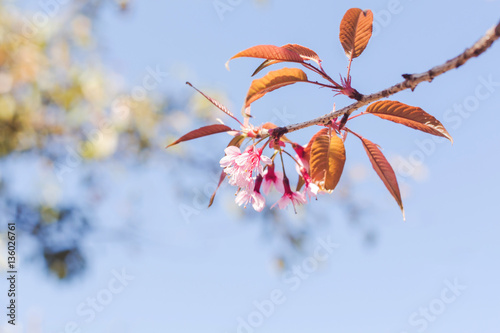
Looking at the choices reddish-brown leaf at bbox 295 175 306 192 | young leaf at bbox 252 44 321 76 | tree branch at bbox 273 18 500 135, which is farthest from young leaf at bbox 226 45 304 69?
reddish-brown leaf at bbox 295 175 306 192

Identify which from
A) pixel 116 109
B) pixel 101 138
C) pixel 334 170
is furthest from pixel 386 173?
pixel 116 109

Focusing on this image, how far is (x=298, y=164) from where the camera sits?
1.02m

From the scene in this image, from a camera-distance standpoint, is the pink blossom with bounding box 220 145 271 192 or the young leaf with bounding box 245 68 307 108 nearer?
the young leaf with bounding box 245 68 307 108

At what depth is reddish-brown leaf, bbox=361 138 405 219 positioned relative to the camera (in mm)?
808

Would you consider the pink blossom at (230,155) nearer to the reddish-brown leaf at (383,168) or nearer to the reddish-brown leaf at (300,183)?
the reddish-brown leaf at (300,183)

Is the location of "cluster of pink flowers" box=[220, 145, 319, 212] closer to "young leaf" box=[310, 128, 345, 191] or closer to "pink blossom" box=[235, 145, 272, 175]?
"pink blossom" box=[235, 145, 272, 175]

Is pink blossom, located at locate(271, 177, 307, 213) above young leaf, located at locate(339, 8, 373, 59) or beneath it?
beneath

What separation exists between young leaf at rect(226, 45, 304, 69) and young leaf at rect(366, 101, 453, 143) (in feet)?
0.61

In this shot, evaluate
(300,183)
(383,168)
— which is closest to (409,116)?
(383,168)

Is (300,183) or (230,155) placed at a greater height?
(230,155)

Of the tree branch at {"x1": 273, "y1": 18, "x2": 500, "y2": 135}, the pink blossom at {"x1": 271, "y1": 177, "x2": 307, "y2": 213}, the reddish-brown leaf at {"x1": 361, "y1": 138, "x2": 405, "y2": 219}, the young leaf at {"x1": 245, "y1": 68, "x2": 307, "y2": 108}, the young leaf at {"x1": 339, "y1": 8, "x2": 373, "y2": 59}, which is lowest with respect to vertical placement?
the reddish-brown leaf at {"x1": 361, "y1": 138, "x2": 405, "y2": 219}

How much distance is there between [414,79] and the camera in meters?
0.62

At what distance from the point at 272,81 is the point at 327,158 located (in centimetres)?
19

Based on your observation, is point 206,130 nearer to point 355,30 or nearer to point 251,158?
point 251,158
